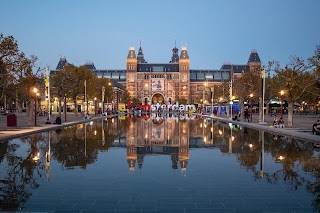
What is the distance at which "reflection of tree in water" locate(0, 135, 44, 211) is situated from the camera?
6.69m

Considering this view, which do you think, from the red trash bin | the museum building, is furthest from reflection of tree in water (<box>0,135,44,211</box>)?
the museum building

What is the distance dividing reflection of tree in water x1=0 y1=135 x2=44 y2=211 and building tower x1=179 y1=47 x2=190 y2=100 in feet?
496

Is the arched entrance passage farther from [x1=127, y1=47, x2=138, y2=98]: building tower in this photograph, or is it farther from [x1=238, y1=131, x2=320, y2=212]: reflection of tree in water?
[x1=238, y1=131, x2=320, y2=212]: reflection of tree in water

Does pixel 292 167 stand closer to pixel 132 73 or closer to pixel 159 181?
pixel 159 181

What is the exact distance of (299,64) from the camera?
105ft

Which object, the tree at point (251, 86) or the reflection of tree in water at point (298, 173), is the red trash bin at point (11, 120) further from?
the tree at point (251, 86)

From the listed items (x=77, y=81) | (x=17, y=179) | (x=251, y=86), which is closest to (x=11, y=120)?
(x=17, y=179)

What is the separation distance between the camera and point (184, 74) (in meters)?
163

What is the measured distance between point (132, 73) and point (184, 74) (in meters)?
28.5

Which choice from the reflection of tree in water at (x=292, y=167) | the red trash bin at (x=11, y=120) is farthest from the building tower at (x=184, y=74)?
the reflection of tree in water at (x=292, y=167)

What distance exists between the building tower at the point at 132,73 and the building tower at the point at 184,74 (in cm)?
2469

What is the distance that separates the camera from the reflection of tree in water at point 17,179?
669cm

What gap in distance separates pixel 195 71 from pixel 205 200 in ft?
560

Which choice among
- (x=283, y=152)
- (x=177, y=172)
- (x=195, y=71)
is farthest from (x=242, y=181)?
(x=195, y=71)
